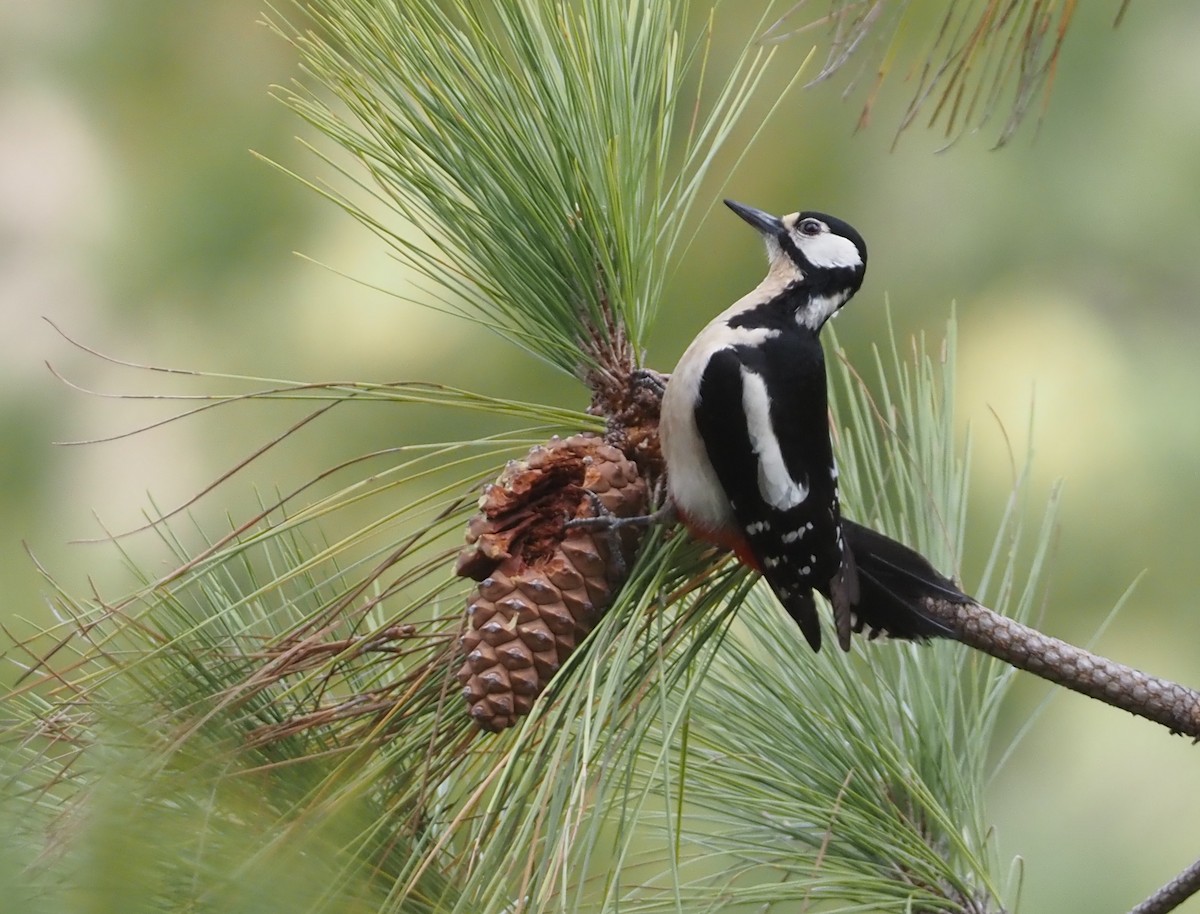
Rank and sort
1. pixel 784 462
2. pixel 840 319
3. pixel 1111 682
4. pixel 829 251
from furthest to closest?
pixel 840 319
pixel 829 251
pixel 784 462
pixel 1111 682

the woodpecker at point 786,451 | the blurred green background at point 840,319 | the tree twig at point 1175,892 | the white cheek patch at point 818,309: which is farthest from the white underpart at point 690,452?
the blurred green background at point 840,319

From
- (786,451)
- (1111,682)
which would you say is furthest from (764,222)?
(1111,682)

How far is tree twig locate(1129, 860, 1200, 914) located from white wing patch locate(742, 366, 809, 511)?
30cm

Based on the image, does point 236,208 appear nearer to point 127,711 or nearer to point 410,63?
point 410,63

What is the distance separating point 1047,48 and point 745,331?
1153mm

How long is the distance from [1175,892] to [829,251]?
22.8 inches

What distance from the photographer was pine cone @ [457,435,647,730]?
610 mm

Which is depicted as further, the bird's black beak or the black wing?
the bird's black beak

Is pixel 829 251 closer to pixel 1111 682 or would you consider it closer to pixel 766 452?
pixel 766 452

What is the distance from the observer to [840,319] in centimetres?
Result: 208

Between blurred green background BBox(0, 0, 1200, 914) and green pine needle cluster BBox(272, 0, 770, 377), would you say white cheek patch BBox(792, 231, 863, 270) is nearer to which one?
green pine needle cluster BBox(272, 0, 770, 377)

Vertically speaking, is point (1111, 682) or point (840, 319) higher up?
point (840, 319)

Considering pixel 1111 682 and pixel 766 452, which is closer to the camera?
pixel 1111 682

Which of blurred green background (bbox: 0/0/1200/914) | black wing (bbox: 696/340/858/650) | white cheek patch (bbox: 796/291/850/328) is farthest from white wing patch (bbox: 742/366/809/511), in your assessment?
blurred green background (bbox: 0/0/1200/914)
